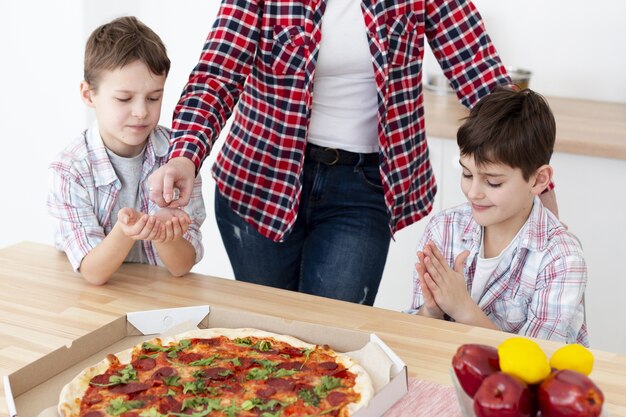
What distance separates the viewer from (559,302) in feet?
5.64

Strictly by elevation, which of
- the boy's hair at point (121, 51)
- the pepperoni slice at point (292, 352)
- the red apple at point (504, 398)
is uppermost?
the boy's hair at point (121, 51)

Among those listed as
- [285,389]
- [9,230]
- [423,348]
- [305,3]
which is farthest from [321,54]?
[9,230]

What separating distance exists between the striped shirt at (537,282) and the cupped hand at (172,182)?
545 millimetres

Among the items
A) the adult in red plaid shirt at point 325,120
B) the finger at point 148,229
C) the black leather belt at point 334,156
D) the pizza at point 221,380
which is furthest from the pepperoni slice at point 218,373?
the black leather belt at point 334,156

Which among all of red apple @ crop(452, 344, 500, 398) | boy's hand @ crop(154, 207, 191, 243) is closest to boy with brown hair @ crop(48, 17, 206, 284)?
boy's hand @ crop(154, 207, 191, 243)

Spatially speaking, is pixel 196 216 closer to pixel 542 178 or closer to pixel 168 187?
pixel 168 187

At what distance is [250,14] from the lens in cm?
185

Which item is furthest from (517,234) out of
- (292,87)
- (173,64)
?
(173,64)

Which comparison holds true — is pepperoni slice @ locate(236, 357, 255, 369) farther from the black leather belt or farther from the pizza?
the black leather belt

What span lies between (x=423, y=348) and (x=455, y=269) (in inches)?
10.5

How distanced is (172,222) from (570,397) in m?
0.88

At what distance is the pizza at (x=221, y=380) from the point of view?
124 centimetres

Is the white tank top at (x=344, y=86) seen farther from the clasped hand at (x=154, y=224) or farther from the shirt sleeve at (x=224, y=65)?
the clasped hand at (x=154, y=224)

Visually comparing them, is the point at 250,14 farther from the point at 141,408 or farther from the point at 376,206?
the point at 141,408
